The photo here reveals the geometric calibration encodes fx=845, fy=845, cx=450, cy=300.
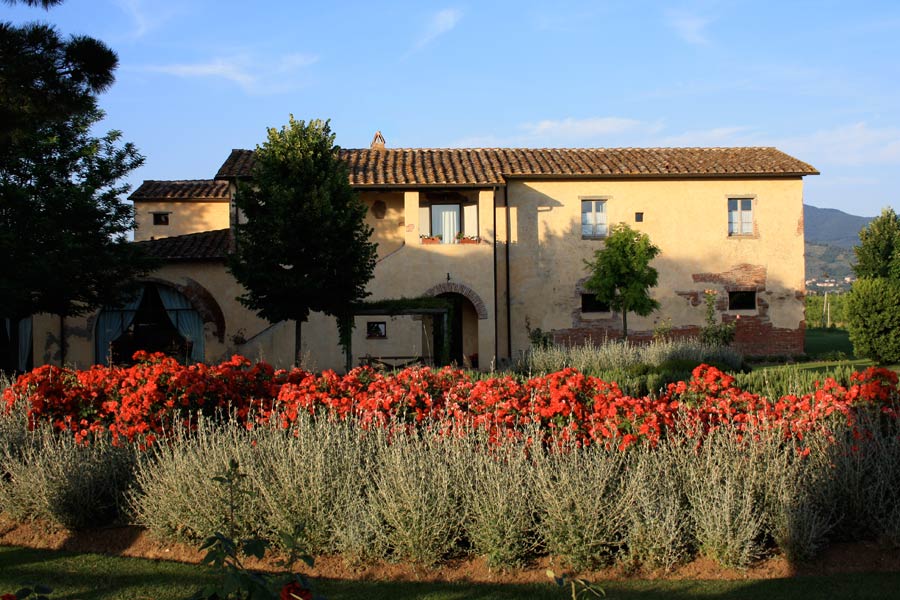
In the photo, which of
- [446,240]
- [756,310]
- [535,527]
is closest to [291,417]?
[535,527]

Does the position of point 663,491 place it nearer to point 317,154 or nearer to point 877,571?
point 877,571

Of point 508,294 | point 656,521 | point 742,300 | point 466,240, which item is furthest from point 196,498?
point 742,300

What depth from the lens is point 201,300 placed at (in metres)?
22.5

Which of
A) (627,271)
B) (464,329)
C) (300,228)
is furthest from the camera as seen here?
(464,329)

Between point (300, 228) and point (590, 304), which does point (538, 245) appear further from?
point (300, 228)

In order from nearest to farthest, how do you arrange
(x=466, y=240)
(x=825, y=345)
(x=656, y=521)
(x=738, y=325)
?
(x=656, y=521)
(x=466, y=240)
(x=738, y=325)
(x=825, y=345)

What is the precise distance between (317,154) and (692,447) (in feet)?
43.9

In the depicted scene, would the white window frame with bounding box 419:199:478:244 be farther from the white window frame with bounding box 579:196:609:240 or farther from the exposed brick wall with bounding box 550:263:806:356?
the exposed brick wall with bounding box 550:263:806:356

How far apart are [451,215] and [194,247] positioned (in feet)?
23.5

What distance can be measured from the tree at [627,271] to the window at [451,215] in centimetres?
398

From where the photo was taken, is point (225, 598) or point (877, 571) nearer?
point (225, 598)

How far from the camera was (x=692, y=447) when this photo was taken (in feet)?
20.3

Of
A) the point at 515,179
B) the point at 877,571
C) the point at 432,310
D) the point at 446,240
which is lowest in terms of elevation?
the point at 877,571

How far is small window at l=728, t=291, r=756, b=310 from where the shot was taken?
25.0 metres
